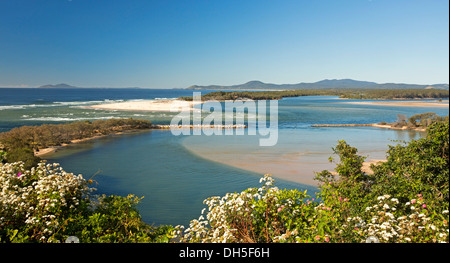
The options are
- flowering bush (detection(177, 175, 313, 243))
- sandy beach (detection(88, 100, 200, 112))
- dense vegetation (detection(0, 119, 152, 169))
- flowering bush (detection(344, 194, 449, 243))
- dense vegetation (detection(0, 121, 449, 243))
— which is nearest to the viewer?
flowering bush (detection(344, 194, 449, 243))

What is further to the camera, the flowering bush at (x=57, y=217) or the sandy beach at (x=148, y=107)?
the sandy beach at (x=148, y=107)

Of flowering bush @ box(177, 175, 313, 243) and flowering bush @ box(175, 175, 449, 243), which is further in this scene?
flowering bush @ box(177, 175, 313, 243)

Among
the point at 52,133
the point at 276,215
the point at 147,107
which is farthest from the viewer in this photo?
the point at 147,107

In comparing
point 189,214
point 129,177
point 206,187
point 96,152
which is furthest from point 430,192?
point 96,152

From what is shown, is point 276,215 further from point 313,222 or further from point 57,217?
point 57,217

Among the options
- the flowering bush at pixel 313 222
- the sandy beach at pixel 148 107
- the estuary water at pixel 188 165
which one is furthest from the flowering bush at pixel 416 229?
the sandy beach at pixel 148 107

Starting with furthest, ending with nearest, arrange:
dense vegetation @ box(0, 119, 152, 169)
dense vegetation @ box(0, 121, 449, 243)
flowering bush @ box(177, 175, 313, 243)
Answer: dense vegetation @ box(0, 119, 152, 169)
flowering bush @ box(177, 175, 313, 243)
dense vegetation @ box(0, 121, 449, 243)

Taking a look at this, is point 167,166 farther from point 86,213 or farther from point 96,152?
point 86,213

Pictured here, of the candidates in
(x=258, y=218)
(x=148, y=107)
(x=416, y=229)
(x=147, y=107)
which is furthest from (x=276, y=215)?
(x=147, y=107)

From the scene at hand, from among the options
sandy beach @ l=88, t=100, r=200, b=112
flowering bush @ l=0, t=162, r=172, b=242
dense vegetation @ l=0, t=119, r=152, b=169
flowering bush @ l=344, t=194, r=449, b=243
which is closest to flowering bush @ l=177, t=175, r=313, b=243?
flowering bush @ l=0, t=162, r=172, b=242

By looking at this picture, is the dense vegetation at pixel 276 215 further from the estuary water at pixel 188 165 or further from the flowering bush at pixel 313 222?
the estuary water at pixel 188 165

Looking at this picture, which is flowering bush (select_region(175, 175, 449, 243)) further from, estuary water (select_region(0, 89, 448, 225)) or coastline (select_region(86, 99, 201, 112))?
coastline (select_region(86, 99, 201, 112))

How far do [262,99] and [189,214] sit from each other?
102233 mm

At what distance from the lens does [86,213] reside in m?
4.66
